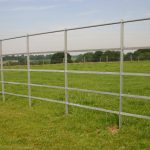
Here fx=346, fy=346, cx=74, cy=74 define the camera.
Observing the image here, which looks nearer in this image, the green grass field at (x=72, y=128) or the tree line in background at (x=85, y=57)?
the green grass field at (x=72, y=128)

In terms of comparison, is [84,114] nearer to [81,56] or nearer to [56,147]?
[81,56]

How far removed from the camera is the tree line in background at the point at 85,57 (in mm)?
7164

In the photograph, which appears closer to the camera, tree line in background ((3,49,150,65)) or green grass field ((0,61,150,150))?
green grass field ((0,61,150,150))

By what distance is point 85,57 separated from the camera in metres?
8.74

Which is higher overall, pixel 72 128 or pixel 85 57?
pixel 85 57

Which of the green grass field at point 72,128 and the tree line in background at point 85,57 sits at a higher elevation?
the tree line in background at point 85,57

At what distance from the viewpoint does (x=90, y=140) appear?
21.5 ft

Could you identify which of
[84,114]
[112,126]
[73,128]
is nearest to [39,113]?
[84,114]

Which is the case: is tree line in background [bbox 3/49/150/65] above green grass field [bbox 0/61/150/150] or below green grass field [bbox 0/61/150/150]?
above

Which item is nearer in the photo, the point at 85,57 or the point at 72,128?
the point at 72,128

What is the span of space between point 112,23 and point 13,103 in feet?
17.5

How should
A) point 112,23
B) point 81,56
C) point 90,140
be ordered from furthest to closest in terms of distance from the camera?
point 81,56
point 112,23
point 90,140

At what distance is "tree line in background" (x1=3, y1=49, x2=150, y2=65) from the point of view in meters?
7.16

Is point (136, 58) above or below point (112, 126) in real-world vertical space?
above
